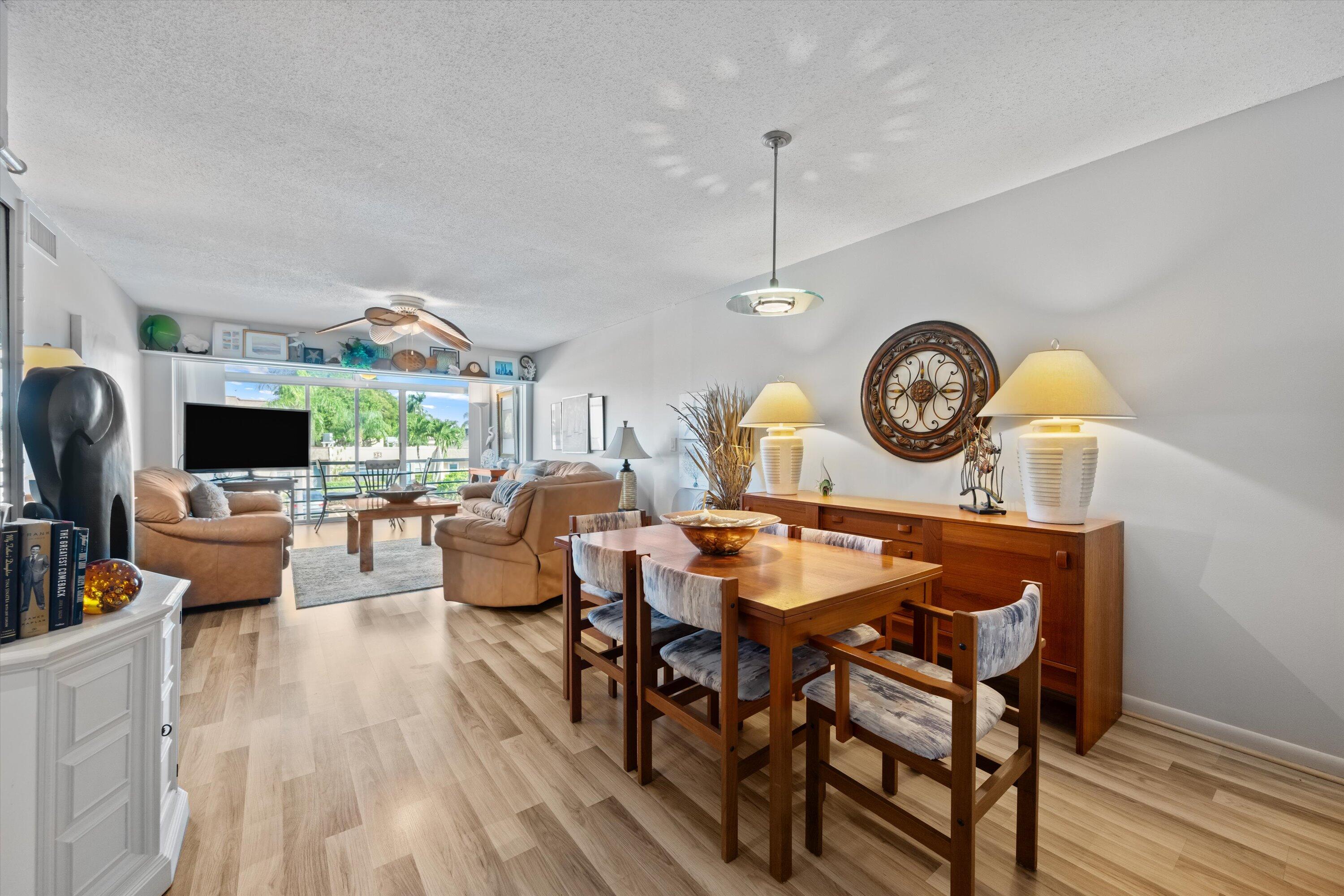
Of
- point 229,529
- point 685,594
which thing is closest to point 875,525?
point 685,594

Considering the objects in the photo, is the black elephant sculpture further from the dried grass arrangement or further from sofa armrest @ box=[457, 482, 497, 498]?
sofa armrest @ box=[457, 482, 497, 498]

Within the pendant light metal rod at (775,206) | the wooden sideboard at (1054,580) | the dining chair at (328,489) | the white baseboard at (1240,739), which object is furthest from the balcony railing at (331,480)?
the white baseboard at (1240,739)

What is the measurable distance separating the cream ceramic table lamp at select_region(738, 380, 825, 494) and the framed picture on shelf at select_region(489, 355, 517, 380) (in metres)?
4.78

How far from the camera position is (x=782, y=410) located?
12.0ft

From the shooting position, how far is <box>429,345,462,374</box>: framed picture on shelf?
711 centimetres

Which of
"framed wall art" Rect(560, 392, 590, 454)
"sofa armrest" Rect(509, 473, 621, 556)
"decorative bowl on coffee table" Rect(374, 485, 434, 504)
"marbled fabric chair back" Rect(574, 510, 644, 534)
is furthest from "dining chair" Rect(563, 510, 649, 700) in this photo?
"framed wall art" Rect(560, 392, 590, 454)

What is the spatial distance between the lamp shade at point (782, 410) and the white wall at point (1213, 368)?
957 mm

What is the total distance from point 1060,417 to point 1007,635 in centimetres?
142

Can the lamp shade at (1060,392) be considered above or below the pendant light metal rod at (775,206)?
below

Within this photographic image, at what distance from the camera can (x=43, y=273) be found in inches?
118

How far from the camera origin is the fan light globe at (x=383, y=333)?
4.56m

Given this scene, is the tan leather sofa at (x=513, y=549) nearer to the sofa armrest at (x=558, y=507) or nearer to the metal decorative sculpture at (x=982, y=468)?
the sofa armrest at (x=558, y=507)

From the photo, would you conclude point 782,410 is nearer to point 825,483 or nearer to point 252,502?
point 825,483

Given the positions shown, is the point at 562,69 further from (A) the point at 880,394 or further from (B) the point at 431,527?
(B) the point at 431,527
